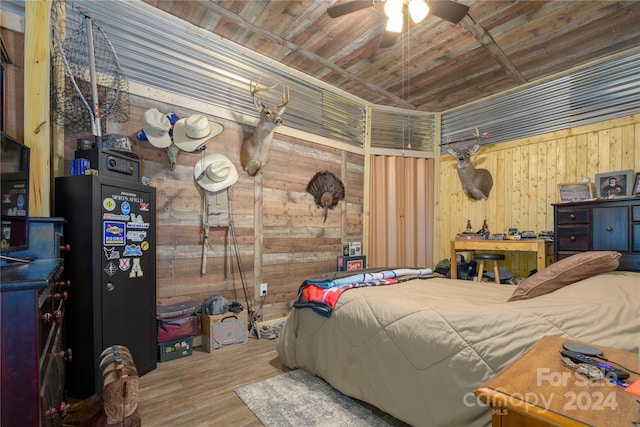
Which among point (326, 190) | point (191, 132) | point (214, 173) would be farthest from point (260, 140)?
point (326, 190)

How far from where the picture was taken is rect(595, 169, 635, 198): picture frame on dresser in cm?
337

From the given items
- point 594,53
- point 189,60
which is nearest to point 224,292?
point 189,60

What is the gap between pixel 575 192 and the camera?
3.77 metres

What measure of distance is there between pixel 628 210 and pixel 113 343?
4.48 meters

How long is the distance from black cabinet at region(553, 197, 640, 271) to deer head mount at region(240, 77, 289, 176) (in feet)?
10.7

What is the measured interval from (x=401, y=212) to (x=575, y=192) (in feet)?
7.41

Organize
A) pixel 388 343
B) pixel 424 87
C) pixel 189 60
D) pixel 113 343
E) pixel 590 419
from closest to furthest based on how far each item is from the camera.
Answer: pixel 590 419 < pixel 388 343 < pixel 113 343 < pixel 189 60 < pixel 424 87

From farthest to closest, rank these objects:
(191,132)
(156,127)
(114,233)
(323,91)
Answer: (323,91) < (191,132) < (156,127) < (114,233)

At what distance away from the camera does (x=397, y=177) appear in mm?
5121

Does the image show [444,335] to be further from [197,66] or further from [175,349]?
[197,66]

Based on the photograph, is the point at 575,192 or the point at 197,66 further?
the point at 575,192

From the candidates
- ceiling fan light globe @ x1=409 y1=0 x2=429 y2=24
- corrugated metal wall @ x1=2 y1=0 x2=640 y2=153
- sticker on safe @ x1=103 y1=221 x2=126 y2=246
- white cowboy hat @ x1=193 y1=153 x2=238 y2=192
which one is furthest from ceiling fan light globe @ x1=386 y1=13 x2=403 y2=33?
sticker on safe @ x1=103 y1=221 x2=126 y2=246

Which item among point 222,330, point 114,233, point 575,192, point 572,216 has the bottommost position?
point 222,330

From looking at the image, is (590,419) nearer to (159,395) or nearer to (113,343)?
(159,395)
